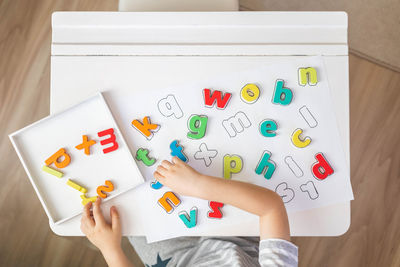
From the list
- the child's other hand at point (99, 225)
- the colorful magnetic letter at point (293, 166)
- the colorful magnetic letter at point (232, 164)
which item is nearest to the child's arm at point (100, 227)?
the child's other hand at point (99, 225)

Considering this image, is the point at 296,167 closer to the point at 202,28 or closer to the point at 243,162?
the point at 243,162

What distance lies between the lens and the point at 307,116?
2.10ft

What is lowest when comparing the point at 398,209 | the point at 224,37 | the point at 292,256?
the point at 398,209

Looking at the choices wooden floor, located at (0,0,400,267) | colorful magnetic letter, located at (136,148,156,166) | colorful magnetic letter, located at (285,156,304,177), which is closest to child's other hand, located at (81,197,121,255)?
colorful magnetic letter, located at (136,148,156,166)

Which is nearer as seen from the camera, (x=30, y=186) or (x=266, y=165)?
(x=266, y=165)

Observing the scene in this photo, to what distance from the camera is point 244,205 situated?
631 mm

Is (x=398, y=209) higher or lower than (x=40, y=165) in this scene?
lower

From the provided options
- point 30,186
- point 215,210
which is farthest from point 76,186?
point 30,186

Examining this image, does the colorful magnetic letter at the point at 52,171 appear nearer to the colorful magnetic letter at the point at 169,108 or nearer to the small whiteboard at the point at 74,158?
the small whiteboard at the point at 74,158

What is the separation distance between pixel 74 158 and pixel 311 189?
0.42 m

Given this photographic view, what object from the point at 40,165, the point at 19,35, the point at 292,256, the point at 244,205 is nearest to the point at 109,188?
the point at 40,165

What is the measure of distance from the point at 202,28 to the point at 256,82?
0.44 ft

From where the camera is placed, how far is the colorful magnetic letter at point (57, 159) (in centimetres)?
63

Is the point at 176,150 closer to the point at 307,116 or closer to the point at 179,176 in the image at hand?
the point at 179,176
